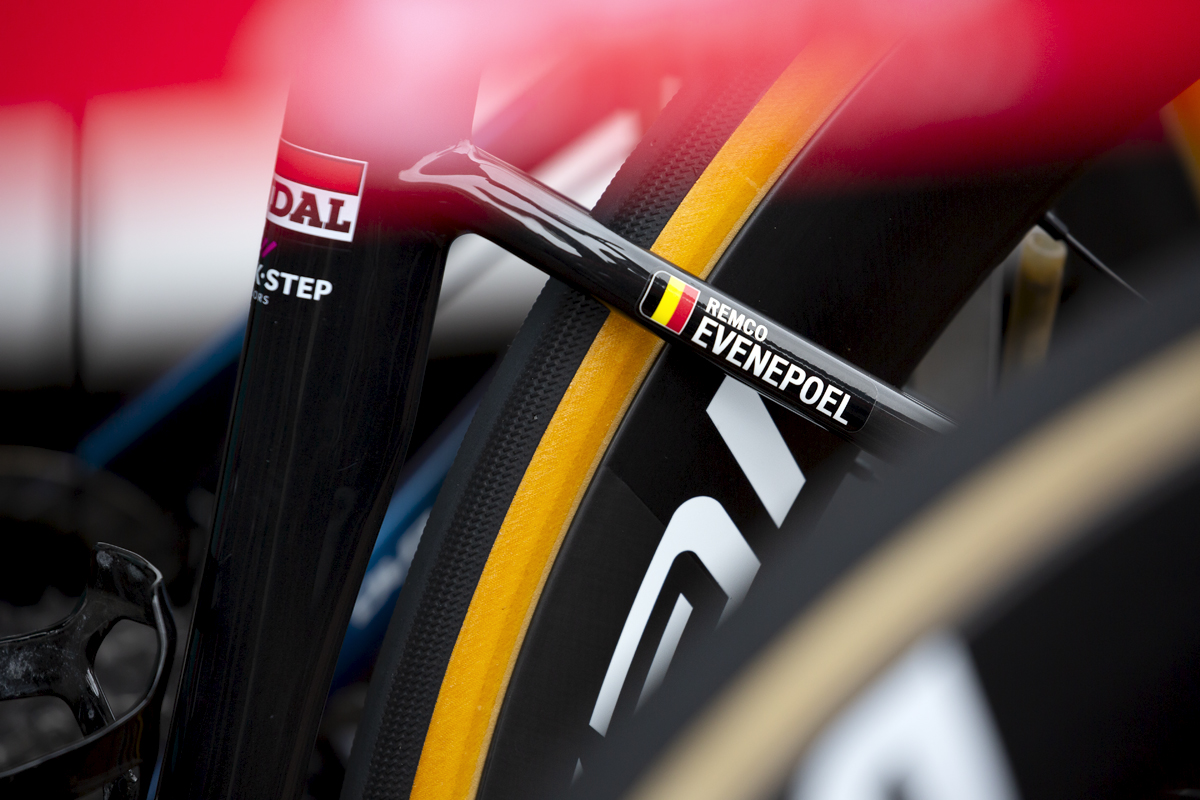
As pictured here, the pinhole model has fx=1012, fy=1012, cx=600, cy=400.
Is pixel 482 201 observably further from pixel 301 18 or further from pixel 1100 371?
pixel 1100 371

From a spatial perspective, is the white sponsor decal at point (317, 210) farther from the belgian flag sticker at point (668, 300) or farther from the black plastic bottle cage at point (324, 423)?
the belgian flag sticker at point (668, 300)

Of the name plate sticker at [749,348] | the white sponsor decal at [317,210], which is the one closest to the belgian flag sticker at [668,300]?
the name plate sticker at [749,348]

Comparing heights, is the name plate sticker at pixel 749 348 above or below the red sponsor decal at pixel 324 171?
below

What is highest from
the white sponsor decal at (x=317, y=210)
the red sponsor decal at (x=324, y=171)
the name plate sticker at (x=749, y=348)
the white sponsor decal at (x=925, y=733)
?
the red sponsor decal at (x=324, y=171)

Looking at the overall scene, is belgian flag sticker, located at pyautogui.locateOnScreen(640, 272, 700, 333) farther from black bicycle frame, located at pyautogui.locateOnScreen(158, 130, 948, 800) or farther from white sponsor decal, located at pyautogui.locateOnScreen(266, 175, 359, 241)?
white sponsor decal, located at pyautogui.locateOnScreen(266, 175, 359, 241)

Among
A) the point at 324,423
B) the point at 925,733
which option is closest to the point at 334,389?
the point at 324,423

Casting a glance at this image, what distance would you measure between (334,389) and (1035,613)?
0.37 metres

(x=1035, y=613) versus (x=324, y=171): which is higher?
(x=324, y=171)

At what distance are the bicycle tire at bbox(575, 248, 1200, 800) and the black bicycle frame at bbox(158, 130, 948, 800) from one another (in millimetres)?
271

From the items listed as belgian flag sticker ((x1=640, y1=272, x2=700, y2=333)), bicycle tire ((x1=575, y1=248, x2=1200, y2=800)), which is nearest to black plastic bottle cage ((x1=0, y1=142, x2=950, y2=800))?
belgian flag sticker ((x1=640, y1=272, x2=700, y2=333))

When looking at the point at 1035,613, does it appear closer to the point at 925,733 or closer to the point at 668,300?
the point at 925,733

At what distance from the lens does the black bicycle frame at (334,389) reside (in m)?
0.48

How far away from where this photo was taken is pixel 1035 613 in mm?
214

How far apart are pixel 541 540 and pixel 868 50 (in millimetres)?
299
